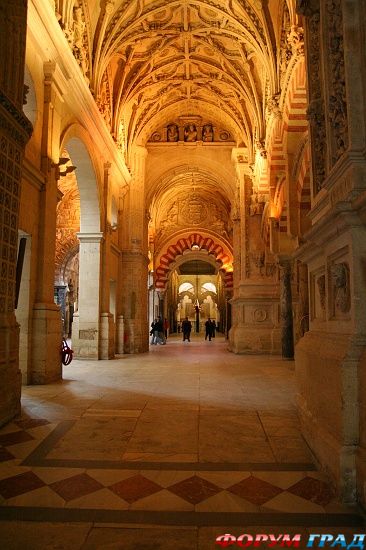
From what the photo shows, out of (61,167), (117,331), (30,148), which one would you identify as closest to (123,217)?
(117,331)

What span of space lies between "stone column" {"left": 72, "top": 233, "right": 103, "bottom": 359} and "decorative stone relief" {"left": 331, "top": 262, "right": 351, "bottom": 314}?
8349 millimetres

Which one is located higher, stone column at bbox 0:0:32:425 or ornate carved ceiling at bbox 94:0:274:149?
ornate carved ceiling at bbox 94:0:274:149

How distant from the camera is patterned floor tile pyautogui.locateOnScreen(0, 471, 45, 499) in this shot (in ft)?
7.27

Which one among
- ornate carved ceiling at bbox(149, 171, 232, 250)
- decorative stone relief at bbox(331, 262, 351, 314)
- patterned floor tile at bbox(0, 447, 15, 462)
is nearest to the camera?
decorative stone relief at bbox(331, 262, 351, 314)

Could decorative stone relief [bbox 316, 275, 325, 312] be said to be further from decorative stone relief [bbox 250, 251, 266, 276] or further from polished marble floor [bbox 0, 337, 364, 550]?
decorative stone relief [bbox 250, 251, 266, 276]

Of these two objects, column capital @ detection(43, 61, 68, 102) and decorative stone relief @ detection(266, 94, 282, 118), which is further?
decorative stone relief @ detection(266, 94, 282, 118)

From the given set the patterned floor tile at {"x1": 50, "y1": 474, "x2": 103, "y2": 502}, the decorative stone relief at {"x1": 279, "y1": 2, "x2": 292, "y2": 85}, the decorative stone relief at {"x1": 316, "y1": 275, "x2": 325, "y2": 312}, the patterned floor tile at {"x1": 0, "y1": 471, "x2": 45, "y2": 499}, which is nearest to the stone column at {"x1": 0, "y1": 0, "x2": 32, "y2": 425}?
the patterned floor tile at {"x1": 0, "y1": 471, "x2": 45, "y2": 499}

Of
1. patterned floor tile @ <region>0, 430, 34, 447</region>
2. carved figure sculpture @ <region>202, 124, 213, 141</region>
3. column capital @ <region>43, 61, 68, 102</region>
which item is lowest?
patterned floor tile @ <region>0, 430, 34, 447</region>

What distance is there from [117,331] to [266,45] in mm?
8555

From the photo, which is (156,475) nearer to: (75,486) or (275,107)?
(75,486)

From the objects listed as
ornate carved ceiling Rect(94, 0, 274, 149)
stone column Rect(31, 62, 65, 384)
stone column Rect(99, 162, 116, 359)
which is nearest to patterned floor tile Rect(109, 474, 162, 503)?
stone column Rect(31, 62, 65, 384)

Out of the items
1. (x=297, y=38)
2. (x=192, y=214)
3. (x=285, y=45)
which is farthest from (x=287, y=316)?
(x=192, y=214)

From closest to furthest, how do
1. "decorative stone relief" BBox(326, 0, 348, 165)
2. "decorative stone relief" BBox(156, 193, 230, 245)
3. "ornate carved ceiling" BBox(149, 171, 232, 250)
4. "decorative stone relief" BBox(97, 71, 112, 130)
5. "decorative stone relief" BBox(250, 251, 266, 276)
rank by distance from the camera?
1. "decorative stone relief" BBox(326, 0, 348, 165)
2. "decorative stone relief" BBox(97, 71, 112, 130)
3. "decorative stone relief" BBox(250, 251, 266, 276)
4. "ornate carved ceiling" BBox(149, 171, 232, 250)
5. "decorative stone relief" BBox(156, 193, 230, 245)

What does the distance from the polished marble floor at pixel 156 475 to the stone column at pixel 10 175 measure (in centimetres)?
41
